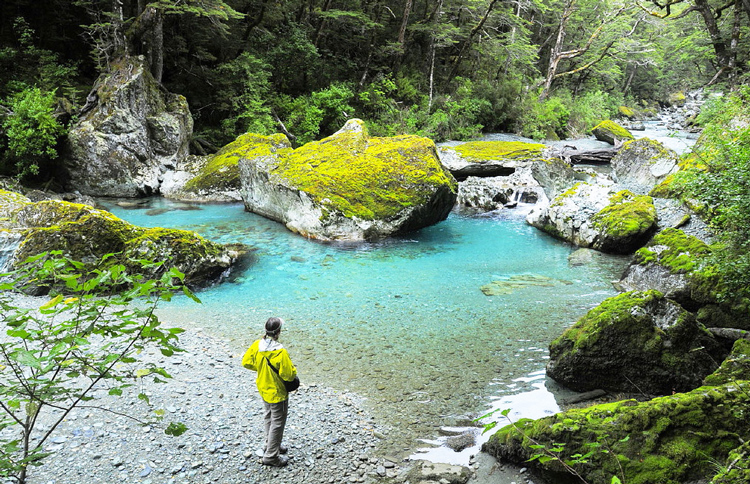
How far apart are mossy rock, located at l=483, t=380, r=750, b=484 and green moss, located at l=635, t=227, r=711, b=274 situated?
16.7 ft

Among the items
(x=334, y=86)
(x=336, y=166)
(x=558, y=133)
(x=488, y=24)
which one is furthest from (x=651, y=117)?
(x=336, y=166)

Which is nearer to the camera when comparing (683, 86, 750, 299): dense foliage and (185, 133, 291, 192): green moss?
(683, 86, 750, 299): dense foliage

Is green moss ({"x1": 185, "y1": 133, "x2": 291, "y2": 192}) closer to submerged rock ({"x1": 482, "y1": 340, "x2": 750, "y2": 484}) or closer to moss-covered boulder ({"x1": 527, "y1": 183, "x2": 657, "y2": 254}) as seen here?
moss-covered boulder ({"x1": 527, "y1": 183, "x2": 657, "y2": 254})

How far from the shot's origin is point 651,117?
53000 millimetres

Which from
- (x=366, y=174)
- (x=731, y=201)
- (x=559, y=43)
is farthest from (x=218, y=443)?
(x=559, y=43)

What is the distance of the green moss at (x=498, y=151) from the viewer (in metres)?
20.1

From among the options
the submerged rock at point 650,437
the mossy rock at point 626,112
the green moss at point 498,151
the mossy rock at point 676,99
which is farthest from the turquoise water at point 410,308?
the mossy rock at point 676,99

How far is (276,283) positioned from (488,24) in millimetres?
29535

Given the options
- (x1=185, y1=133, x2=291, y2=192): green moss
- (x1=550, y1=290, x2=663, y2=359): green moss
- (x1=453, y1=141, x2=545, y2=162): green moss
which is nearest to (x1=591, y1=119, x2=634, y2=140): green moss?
(x1=453, y1=141, x2=545, y2=162): green moss

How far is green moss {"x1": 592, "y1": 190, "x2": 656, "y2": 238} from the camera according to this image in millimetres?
12422

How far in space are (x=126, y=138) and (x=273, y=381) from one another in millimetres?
16702

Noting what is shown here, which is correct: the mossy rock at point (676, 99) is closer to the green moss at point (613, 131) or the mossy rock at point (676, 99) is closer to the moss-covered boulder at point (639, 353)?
the green moss at point (613, 131)

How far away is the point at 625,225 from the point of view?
12.5 metres

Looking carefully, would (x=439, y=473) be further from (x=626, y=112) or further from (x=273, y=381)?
(x=626, y=112)
